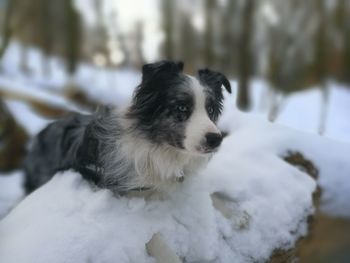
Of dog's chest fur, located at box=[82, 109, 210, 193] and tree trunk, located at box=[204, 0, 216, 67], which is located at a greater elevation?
dog's chest fur, located at box=[82, 109, 210, 193]

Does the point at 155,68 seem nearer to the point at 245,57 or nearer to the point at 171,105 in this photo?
the point at 171,105

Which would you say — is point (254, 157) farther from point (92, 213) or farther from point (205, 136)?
point (92, 213)

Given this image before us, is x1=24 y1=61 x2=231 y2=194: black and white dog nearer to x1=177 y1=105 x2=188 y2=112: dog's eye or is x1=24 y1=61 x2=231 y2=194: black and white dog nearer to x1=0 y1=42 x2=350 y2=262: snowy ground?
x1=177 y1=105 x2=188 y2=112: dog's eye

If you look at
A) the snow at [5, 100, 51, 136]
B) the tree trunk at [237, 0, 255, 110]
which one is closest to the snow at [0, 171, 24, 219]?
the snow at [5, 100, 51, 136]

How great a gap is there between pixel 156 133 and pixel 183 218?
59 centimetres

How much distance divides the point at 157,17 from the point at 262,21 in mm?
8956

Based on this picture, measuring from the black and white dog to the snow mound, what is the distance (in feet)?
0.42

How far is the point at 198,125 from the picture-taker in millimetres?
3061

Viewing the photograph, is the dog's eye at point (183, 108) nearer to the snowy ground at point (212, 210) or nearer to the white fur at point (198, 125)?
the white fur at point (198, 125)

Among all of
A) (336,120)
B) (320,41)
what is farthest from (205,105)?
(320,41)

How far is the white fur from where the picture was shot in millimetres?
3014

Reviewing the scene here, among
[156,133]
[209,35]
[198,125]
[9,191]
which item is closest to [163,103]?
[156,133]

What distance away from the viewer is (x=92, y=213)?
3.14 metres

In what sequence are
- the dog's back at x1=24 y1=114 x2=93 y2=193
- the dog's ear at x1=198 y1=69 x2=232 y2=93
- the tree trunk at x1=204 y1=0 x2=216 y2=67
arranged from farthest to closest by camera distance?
the tree trunk at x1=204 y1=0 x2=216 y2=67 → the dog's back at x1=24 y1=114 x2=93 y2=193 → the dog's ear at x1=198 y1=69 x2=232 y2=93
